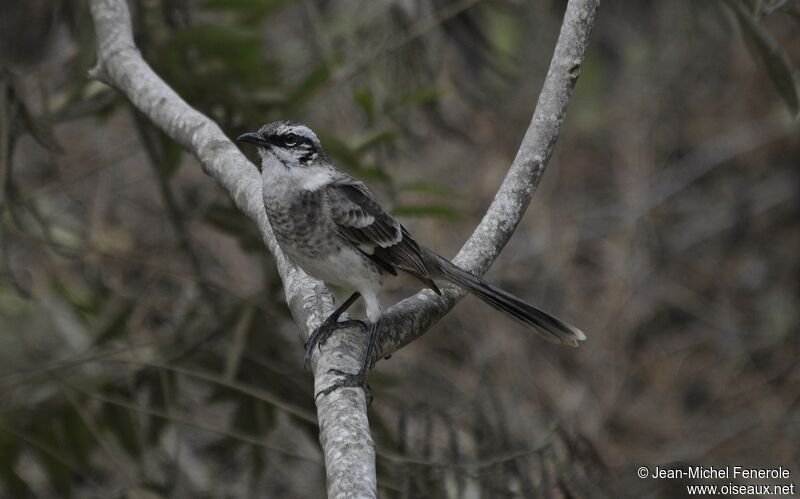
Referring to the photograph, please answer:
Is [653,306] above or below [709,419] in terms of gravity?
above

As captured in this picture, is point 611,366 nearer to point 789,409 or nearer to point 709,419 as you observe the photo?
point 709,419

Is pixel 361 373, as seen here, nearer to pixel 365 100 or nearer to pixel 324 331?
pixel 324 331

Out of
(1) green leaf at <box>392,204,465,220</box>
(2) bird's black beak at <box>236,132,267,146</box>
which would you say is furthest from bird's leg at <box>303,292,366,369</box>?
(1) green leaf at <box>392,204,465,220</box>

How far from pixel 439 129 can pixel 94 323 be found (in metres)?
2.57

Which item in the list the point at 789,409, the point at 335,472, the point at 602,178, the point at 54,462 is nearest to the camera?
the point at 335,472

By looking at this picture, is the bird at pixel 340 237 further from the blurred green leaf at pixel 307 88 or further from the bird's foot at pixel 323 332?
the blurred green leaf at pixel 307 88

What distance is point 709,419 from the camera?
8523 mm

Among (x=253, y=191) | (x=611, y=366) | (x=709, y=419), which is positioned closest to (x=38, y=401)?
(x=253, y=191)

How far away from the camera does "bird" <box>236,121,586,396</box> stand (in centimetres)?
359

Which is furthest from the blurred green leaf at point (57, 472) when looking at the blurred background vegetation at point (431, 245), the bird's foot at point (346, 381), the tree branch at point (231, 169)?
the bird's foot at point (346, 381)

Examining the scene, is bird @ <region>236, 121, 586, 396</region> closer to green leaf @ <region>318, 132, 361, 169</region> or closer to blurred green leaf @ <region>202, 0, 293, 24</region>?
green leaf @ <region>318, 132, 361, 169</region>

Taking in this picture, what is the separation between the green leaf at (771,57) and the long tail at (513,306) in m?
1.24

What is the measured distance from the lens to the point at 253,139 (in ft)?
12.5

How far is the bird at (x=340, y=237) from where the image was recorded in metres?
3.59
